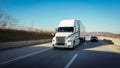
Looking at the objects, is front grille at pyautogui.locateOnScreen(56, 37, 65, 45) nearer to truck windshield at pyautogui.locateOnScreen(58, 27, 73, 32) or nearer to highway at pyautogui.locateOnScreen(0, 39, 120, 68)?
truck windshield at pyautogui.locateOnScreen(58, 27, 73, 32)

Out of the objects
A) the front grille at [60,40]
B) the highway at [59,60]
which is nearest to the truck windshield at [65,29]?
the front grille at [60,40]

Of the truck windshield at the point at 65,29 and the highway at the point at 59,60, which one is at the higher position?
the truck windshield at the point at 65,29

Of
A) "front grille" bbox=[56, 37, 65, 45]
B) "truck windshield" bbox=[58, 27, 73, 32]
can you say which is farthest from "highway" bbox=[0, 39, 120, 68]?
"truck windshield" bbox=[58, 27, 73, 32]

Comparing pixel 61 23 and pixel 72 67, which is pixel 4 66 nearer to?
pixel 72 67

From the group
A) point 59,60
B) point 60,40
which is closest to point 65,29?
point 60,40

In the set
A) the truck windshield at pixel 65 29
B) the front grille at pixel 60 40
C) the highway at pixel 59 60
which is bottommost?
the highway at pixel 59 60

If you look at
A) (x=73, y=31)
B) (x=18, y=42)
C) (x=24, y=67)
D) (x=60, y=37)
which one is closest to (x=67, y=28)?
(x=73, y=31)

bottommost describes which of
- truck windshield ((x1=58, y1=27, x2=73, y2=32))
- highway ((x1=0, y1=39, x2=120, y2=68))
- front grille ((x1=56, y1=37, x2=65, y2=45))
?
highway ((x1=0, y1=39, x2=120, y2=68))

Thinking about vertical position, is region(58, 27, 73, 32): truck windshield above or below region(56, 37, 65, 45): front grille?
above

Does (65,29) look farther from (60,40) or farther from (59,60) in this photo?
(59,60)

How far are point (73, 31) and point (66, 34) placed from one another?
1449mm

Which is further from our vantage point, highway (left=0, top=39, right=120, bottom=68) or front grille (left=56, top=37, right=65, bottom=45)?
front grille (left=56, top=37, right=65, bottom=45)

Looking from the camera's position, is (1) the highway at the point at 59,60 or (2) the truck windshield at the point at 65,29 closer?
(1) the highway at the point at 59,60

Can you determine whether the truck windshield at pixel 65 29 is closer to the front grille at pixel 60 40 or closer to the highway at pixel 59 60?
the front grille at pixel 60 40
